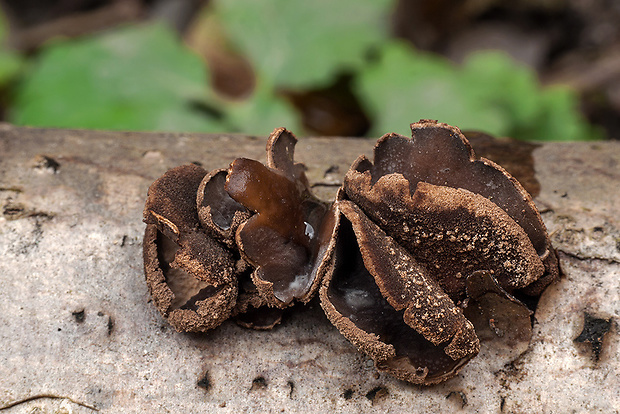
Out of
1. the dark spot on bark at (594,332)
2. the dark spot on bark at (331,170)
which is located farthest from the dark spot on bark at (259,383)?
the dark spot on bark at (594,332)

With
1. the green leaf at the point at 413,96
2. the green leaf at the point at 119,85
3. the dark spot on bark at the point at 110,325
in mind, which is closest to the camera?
the dark spot on bark at the point at 110,325

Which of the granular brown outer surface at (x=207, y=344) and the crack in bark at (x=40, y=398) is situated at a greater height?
the granular brown outer surface at (x=207, y=344)

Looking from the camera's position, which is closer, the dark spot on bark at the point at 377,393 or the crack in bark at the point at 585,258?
the dark spot on bark at the point at 377,393

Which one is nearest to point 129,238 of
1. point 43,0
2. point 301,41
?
point 301,41

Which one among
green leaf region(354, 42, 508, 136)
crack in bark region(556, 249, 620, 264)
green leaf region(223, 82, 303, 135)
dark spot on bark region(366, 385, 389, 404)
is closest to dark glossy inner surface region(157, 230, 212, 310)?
dark spot on bark region(366, 385, 389, 404)

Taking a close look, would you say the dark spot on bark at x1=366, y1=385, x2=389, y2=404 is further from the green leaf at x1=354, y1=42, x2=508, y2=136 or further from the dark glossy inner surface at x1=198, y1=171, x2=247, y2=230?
the green leaf at x1=354, y1=42, x2=508, y2=136

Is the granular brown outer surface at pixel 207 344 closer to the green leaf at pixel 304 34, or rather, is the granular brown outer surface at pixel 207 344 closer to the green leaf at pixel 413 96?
the green leaf at pixel 413 96

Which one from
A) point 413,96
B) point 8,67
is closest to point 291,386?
point 413,96

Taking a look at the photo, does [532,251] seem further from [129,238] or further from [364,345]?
[129,238]
